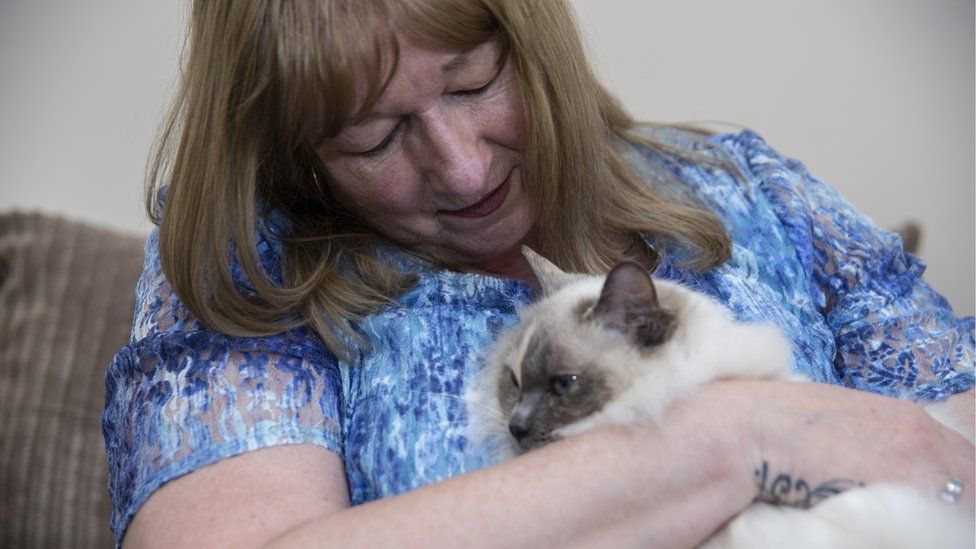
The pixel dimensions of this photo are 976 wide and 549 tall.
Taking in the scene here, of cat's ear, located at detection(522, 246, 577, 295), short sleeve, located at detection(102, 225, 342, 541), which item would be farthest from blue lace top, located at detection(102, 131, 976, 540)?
cat's ear, located at detection(522, 246, 577, 295)

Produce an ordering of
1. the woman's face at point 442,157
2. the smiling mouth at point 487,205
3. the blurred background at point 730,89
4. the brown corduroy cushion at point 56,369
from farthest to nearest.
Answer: the blurred background at point 730,89
the brown corduroy cushion at point 56,369
the smiling mouth at point 487,205
the woman's face at point 442,157

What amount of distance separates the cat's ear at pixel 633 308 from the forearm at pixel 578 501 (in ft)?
0.46

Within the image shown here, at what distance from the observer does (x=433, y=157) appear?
1349 millimetres

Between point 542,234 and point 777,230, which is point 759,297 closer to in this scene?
point 777,230

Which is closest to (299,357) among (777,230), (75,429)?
(777,230)

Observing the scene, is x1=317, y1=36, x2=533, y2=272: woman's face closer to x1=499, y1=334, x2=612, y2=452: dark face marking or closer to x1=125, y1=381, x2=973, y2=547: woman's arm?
x1=499, y1=334, x2=612, y2=452: dark face marking

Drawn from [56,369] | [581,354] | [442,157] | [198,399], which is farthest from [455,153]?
[56,369]

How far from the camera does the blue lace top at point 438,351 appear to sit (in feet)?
4.08

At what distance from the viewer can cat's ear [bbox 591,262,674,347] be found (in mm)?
1141

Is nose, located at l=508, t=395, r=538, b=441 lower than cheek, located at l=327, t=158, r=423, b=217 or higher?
lower

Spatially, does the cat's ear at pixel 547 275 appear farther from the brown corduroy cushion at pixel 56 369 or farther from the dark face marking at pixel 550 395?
the brown corduroy cushion at pixel 56 369

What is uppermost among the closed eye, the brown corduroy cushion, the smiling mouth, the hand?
the closed eye

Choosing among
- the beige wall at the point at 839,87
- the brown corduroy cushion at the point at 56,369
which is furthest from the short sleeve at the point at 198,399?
the beige wall at the point at 839,87

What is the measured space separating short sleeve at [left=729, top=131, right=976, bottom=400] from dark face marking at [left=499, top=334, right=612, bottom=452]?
1.93ft
